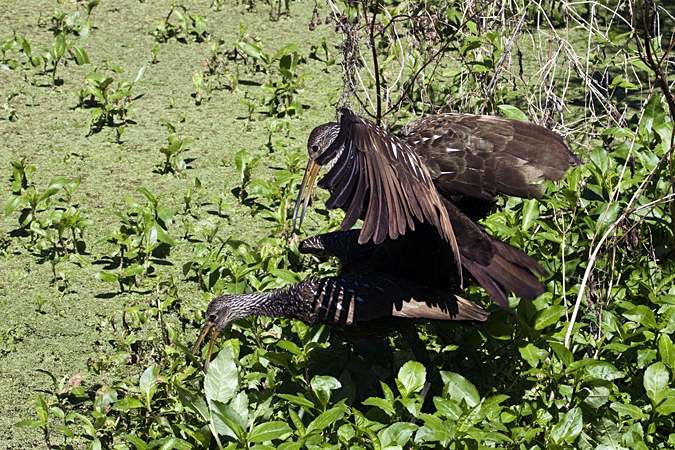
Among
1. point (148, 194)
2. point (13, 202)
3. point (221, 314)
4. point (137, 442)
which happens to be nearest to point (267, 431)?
point (137, 442)

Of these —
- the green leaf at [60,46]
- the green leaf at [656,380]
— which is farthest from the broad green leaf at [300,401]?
the green leaf at [60,46]

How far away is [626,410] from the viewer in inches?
108

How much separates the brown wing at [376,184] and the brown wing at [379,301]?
52cm

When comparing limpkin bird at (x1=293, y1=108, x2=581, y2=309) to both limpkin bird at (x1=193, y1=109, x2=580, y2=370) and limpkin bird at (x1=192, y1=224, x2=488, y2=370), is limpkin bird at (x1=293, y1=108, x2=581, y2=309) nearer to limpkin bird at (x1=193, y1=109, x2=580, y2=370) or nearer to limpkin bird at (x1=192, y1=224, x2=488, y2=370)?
limpkin bird at (x1=193, y1=109, x2=580, y2=370)

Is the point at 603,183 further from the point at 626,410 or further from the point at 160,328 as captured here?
the point at 160,328

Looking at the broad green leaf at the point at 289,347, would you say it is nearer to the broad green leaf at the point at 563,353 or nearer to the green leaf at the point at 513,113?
the broad green leaf at the point at 563,353

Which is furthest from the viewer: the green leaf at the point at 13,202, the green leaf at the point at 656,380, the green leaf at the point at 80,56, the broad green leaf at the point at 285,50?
the green leaf at the point at 80,56

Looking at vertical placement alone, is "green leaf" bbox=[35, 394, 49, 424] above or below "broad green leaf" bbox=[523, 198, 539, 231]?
below

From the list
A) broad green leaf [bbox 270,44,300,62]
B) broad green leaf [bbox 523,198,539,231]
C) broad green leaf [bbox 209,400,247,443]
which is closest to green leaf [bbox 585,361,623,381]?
broad green leaf [bbox 523,198,539,231]

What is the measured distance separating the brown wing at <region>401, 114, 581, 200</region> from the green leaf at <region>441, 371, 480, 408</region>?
0.79 metres

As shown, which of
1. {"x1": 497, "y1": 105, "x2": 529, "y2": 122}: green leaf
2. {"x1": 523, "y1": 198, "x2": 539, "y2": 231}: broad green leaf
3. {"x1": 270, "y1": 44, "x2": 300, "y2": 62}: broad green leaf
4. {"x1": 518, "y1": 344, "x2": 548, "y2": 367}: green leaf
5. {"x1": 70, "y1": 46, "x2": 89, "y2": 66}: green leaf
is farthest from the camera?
{"x1": 70, "y1": 46, "x2": 89, "y2": 66}: green leaf

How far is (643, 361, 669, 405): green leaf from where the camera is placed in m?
2.77

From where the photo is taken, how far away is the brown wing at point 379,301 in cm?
298

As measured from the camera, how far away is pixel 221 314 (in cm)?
338
